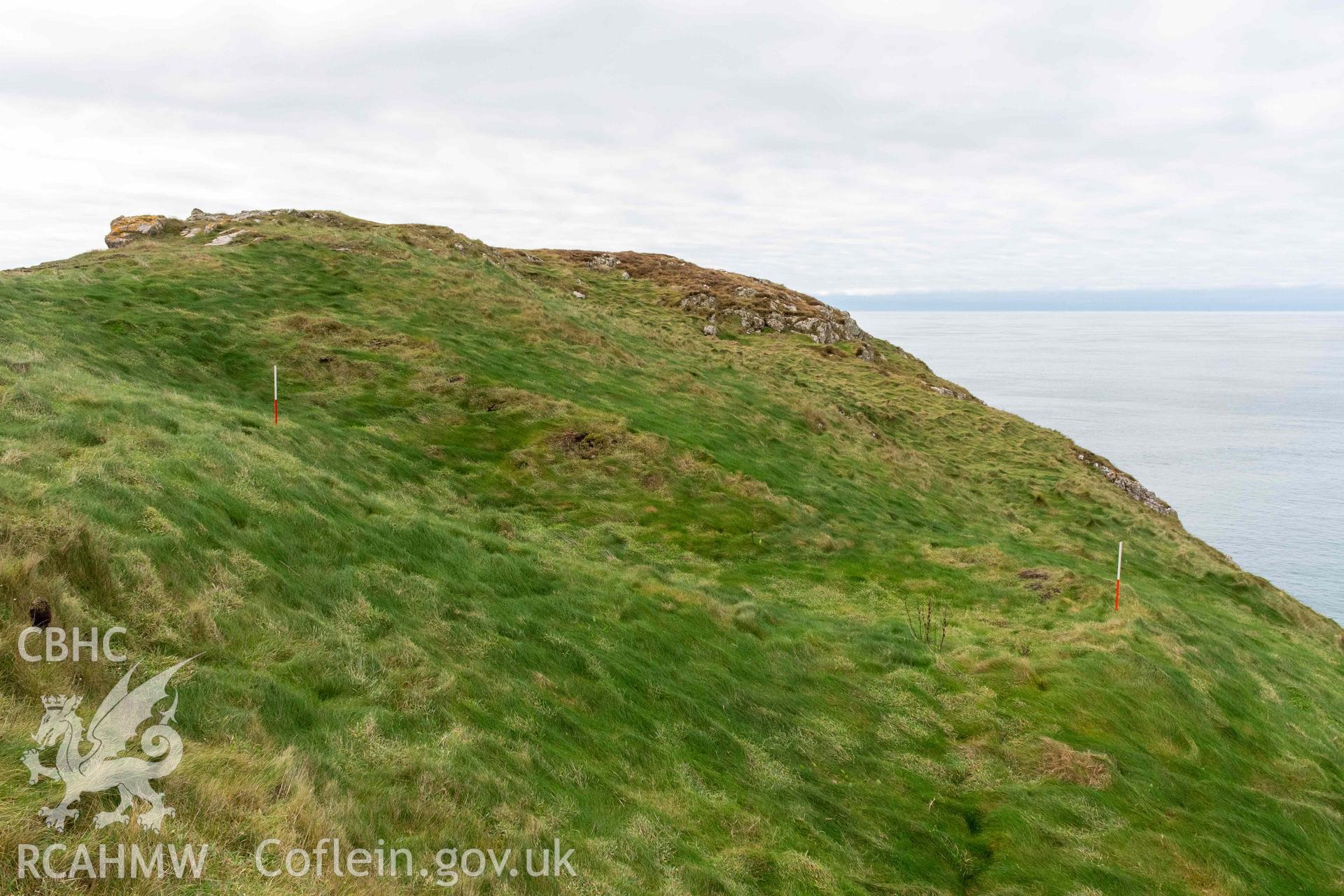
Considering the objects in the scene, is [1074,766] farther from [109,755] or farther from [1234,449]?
[1234,449]

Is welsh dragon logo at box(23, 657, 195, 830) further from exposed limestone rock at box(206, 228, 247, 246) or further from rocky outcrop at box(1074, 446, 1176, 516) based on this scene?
rocky outcrop at box(1074, 446, 1176, 516)

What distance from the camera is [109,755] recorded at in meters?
6.97

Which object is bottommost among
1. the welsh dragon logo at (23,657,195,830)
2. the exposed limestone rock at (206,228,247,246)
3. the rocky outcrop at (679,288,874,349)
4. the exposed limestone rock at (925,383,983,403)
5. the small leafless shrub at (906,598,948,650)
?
the small leafless shrub at (906,598,948,650)

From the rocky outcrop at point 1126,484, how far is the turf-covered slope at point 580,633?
1948cm

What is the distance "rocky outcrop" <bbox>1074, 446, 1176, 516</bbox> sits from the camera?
5900cm

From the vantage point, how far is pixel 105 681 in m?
8.16

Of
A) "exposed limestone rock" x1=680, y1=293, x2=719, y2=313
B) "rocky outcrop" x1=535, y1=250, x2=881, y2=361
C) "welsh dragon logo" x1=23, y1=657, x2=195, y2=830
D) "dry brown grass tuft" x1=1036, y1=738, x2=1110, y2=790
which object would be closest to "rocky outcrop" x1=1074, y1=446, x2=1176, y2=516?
"rocky outcrop" x1=535, y1=250, x2=881, y2=361

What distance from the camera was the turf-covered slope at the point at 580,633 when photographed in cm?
905

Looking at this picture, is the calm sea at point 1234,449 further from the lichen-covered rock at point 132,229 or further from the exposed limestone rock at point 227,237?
the lichen-covered rock at point 132,229

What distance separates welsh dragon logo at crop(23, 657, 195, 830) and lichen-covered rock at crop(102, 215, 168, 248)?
5077 cm

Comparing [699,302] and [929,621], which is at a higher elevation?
[699,302]

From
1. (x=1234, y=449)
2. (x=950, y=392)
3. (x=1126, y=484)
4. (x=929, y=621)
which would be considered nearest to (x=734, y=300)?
(x=950, y=392)

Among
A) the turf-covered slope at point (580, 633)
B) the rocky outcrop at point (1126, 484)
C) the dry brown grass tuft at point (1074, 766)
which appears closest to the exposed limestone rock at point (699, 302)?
the rocky outcrop at point (1126, 484)

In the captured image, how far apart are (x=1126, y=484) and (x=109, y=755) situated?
2697 inches
